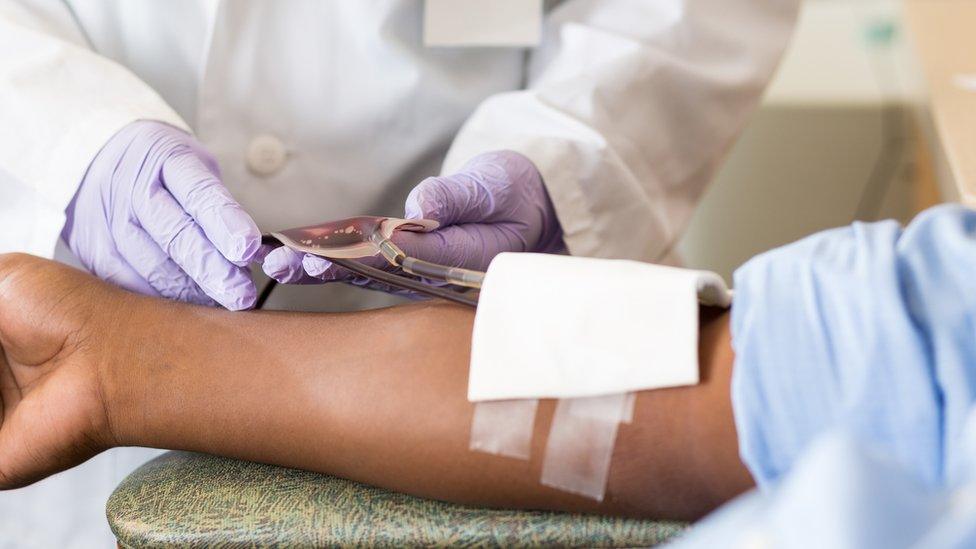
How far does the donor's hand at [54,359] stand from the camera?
0.76m

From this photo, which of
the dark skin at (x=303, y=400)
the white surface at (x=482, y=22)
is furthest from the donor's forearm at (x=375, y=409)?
the white surface at (x=482, y=22)

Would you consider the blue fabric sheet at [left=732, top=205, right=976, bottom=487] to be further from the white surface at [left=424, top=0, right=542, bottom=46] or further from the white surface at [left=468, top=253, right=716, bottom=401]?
the white surface at [left=424, top=0, right=542, bottom=46]

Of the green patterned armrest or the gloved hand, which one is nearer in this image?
the green patterned armrest

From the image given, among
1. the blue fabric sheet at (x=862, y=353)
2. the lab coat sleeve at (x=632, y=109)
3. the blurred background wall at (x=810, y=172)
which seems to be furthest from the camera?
the blurred background wall at (x=810, y=172)

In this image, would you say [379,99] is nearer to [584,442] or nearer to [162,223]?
[162,223]

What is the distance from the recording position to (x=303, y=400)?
27.5 inches

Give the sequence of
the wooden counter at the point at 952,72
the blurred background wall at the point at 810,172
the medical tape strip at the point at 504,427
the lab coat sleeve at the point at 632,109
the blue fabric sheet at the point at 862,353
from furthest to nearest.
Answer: the blurred background wall at the point at 810,172 → the lab coat sleeve at the point at 632,109 → the wooden counter at the point at 952,72 → the medical tape strip at the point at 504,427 → the blue fabric sheet at the point at 862,353

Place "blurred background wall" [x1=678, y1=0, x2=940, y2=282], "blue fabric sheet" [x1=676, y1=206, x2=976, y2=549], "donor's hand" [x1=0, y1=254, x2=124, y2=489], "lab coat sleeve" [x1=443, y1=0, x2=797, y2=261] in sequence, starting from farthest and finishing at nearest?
"blurred background wall" [x1=678, y1=0, x2=940, y2=282] < "lab coat sleeve" [x1=443, y1=0, x2=797, y2=261] < "donor's hand" [x1=0, y1=254, x2=124, y2=489] < "blue fabric sheet" [x1=676, y1=206, x2=976, y2=549]

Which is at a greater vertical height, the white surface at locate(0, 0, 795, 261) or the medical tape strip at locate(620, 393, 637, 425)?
the white surface at locate(0, 0, 795, 261)

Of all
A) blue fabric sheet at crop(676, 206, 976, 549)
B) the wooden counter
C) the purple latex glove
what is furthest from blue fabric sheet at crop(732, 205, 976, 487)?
the purple latex glove

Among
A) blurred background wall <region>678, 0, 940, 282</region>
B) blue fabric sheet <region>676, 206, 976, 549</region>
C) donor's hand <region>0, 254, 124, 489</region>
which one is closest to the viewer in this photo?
blue fabric sheet <region>676, 206, 976, 549</region>

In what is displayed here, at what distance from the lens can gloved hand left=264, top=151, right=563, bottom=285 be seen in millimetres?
760

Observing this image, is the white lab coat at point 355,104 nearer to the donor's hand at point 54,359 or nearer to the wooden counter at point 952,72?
the donor's hand at point 54,359

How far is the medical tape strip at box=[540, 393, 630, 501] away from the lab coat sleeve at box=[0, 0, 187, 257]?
574mm
